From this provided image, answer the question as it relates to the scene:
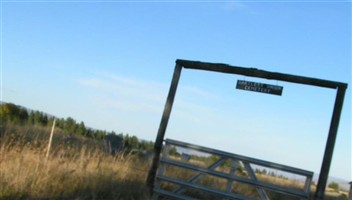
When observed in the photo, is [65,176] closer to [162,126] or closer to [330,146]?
[162,126]

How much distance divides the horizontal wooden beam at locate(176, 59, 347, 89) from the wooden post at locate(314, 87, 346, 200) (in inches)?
12.2

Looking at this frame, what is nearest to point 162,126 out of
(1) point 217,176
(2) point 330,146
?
(1) point 217,176

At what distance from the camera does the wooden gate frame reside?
11.0 m

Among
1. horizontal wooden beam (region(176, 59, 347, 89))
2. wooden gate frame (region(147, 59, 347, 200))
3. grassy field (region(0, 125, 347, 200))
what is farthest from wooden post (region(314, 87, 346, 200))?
grassy field (region(0, 125, 347, 200))

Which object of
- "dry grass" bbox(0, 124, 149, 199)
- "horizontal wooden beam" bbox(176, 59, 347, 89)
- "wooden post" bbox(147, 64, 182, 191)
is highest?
"horizontal wooden beam" bbox(176, 59, 347, 89)

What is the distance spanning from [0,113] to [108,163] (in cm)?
2869

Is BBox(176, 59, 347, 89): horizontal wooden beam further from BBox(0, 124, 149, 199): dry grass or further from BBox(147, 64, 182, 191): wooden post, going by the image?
BBox(0, 124, 149, 199): dry grass

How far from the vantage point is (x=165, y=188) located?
12.7 metres

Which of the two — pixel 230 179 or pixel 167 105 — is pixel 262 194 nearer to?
pixel 230 179

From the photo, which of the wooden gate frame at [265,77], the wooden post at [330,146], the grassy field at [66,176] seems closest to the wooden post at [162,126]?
the wooden gate frame at [265,77]

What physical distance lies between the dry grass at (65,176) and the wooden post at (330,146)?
11.7 feet

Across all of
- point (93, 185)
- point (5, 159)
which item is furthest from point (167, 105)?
point (5, 159)

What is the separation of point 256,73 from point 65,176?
4.67 metres

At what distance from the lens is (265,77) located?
39.0 ft
